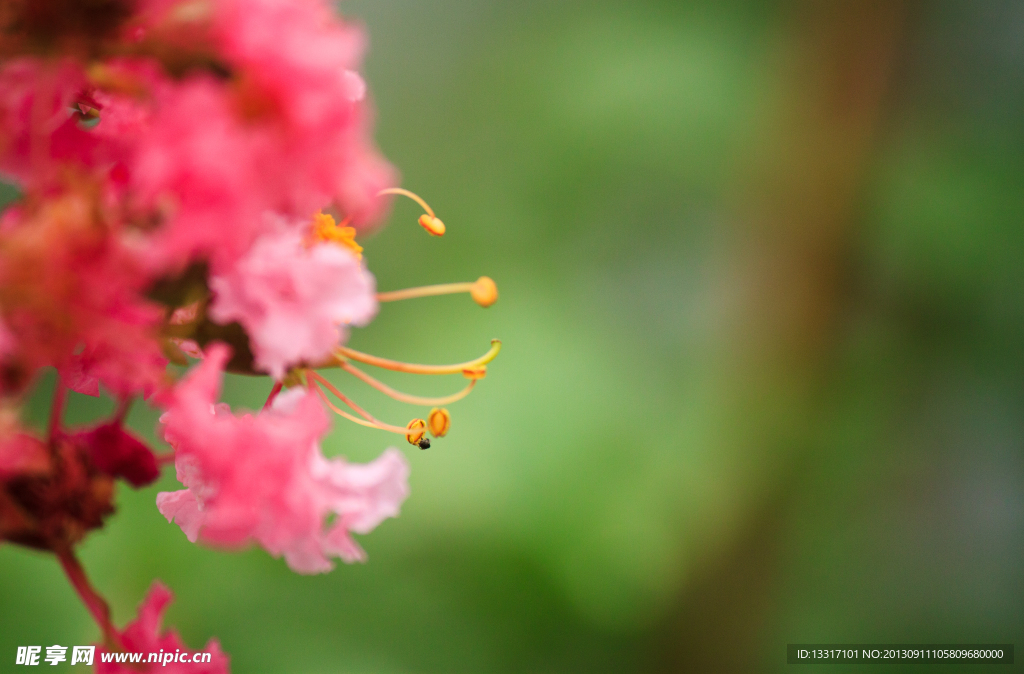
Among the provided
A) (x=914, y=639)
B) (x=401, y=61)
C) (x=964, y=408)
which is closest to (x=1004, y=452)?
(x=964, y=408)

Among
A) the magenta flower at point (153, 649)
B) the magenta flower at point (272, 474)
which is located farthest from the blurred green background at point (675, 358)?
the magenta flower at point (272, 474)

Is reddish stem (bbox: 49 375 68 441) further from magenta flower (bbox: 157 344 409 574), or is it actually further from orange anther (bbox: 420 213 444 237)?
orange anther (bbox: 420 213 444 237)

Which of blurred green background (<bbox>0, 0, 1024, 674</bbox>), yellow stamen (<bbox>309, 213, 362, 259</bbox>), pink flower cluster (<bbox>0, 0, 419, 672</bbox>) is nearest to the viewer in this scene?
Answer: pink flower cluster (<bbox>0, 0, 419, 672</bbox>)

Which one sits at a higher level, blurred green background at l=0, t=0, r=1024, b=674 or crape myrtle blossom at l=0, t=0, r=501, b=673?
crape myrtle blossom at l=0, t=0, r=501, b=673

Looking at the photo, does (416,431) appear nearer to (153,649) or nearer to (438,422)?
(438,422)

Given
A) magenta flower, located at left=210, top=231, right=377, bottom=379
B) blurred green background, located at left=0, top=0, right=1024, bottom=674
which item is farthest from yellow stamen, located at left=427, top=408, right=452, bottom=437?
blurred green background, located at left=0, top=0, right=1024, bottom=674

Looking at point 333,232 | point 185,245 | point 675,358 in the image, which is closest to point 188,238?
point 185,245

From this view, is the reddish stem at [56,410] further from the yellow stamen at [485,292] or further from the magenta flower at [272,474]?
the yellow stamen at [485,292]
